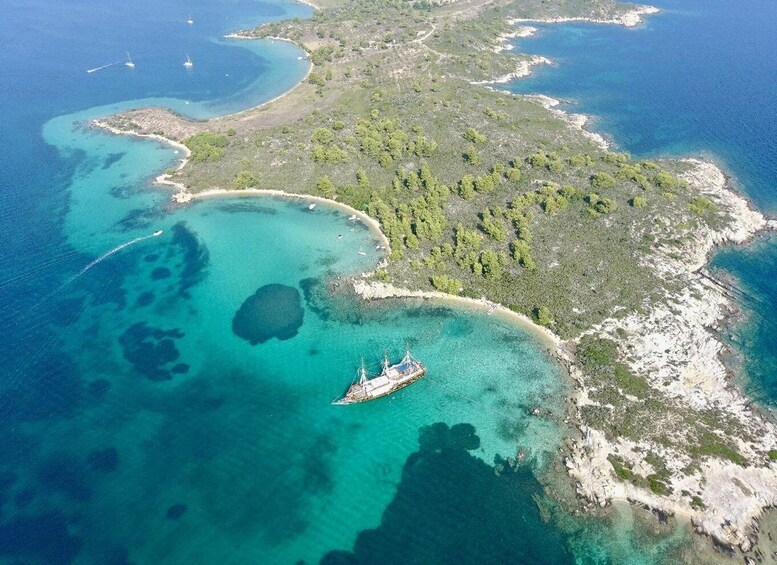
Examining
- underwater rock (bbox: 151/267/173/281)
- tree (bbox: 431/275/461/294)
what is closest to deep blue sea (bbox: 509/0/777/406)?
tree (bbox: 431/275/461/294)

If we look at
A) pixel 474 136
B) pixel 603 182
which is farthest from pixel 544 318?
pixel 474 136

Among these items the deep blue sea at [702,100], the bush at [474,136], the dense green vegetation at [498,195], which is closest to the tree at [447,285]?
the dense green vegetation at [498,195]

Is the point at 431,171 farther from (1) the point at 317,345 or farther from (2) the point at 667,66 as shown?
(2) the point at 667,66

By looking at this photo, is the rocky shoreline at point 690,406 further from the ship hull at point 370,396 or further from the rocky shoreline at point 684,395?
the ship hull at point 370,396

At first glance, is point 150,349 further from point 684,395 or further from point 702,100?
point 702,100

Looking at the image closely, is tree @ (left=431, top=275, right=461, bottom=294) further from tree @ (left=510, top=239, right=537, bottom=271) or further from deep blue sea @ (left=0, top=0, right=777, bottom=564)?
tree @ (left=510, top=239, right=537, bottom=271)

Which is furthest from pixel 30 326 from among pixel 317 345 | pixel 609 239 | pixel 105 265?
pixel 609 239
